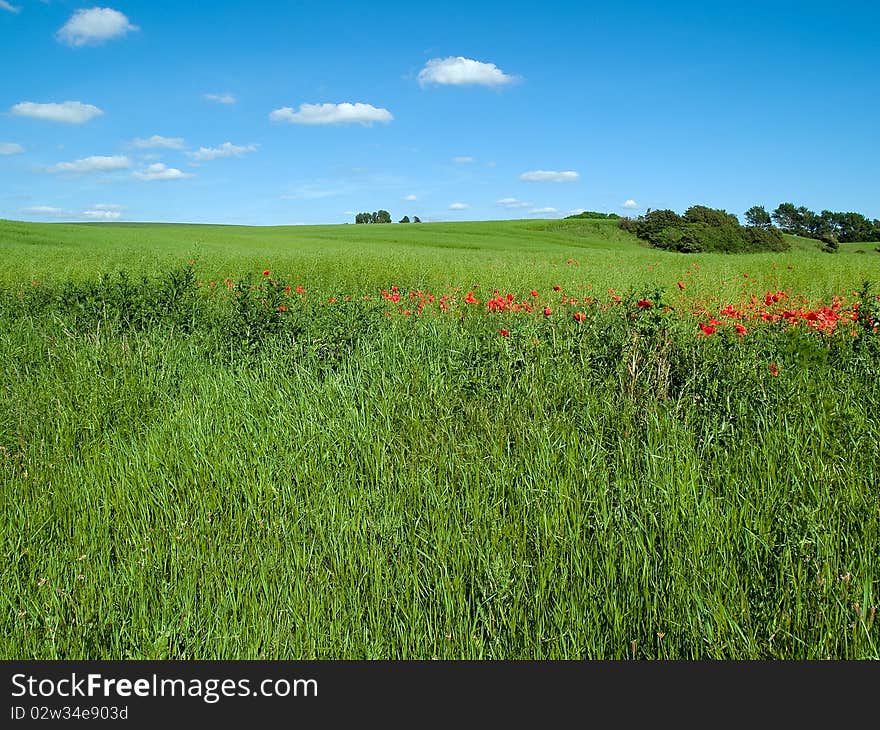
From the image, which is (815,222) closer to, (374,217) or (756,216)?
(756,216)

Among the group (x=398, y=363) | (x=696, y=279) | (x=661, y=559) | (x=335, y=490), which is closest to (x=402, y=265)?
(x=696, y=279)

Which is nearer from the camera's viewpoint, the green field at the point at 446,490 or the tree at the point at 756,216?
the green field at the point at 446,490

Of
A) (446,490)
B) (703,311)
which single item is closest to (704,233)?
(703,311)

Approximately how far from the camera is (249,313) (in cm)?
560

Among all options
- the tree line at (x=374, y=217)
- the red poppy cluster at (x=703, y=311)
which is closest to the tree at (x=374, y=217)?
the tree line at (x=374, y=217)

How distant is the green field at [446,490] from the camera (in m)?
2.17

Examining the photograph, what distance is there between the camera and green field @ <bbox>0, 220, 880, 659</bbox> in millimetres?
2174

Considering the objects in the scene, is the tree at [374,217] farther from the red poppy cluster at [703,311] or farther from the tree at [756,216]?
the red poppy cluster at [703,311]

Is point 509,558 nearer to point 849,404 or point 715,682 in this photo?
point 715,682

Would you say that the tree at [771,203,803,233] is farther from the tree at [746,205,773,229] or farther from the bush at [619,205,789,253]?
the bush at [619,205,789,253]

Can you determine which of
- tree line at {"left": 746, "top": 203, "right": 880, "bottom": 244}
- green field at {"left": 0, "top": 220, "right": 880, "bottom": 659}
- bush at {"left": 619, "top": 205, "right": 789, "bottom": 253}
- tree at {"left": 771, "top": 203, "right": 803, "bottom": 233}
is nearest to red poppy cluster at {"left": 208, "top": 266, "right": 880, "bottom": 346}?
green field at {"left": 0, "top": 220, "right": 880, "bottom": 659}

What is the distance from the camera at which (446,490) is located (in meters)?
2.86

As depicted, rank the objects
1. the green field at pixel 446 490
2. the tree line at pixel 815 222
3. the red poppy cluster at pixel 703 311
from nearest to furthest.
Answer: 1. the green field at pixel 446 490
2. the red poppy cluster at pixel 703 311
3. the tree line at pixel 815 222

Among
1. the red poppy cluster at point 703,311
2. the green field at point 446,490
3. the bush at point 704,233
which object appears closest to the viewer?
the green field at point 446,490
